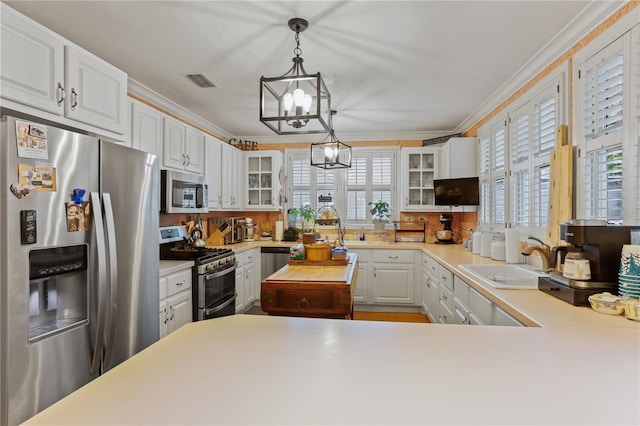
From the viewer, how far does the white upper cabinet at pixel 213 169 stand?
4.21 m

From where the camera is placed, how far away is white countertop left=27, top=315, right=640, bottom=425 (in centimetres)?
69

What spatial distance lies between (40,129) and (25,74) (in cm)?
42

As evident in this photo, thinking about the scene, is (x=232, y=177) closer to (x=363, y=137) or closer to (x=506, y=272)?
(x=363, y=137)

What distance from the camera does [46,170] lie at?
5.16 feet

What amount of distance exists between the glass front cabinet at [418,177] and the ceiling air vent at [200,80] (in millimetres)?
2943

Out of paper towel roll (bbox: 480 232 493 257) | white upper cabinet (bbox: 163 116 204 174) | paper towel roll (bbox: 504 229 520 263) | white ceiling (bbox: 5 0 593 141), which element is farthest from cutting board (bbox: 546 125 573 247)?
white upper cabinet (bbox: 163 116 204 174)

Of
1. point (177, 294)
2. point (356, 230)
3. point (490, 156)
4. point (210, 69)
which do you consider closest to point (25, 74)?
point (210, 69)

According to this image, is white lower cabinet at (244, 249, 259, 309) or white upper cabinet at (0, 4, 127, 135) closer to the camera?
white upper cabinet at (0, 4, 127, 135)

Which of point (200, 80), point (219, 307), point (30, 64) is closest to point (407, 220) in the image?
point (219, 307)

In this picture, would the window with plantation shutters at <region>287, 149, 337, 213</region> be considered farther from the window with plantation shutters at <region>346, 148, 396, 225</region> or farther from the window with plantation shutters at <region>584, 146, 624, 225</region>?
the window with plantation shutters at <region>584, 146, 624, 225</region>

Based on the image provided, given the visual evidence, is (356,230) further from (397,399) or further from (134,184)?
(397,399)

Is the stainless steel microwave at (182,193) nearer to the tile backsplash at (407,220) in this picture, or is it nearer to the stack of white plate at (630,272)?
the tile backsplash at (407,220)

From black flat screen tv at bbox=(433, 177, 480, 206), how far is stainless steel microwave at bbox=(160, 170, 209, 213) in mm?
3017

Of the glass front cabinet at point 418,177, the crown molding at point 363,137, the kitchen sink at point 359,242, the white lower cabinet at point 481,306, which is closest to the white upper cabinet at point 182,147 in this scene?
the crown molding at point 363,137
